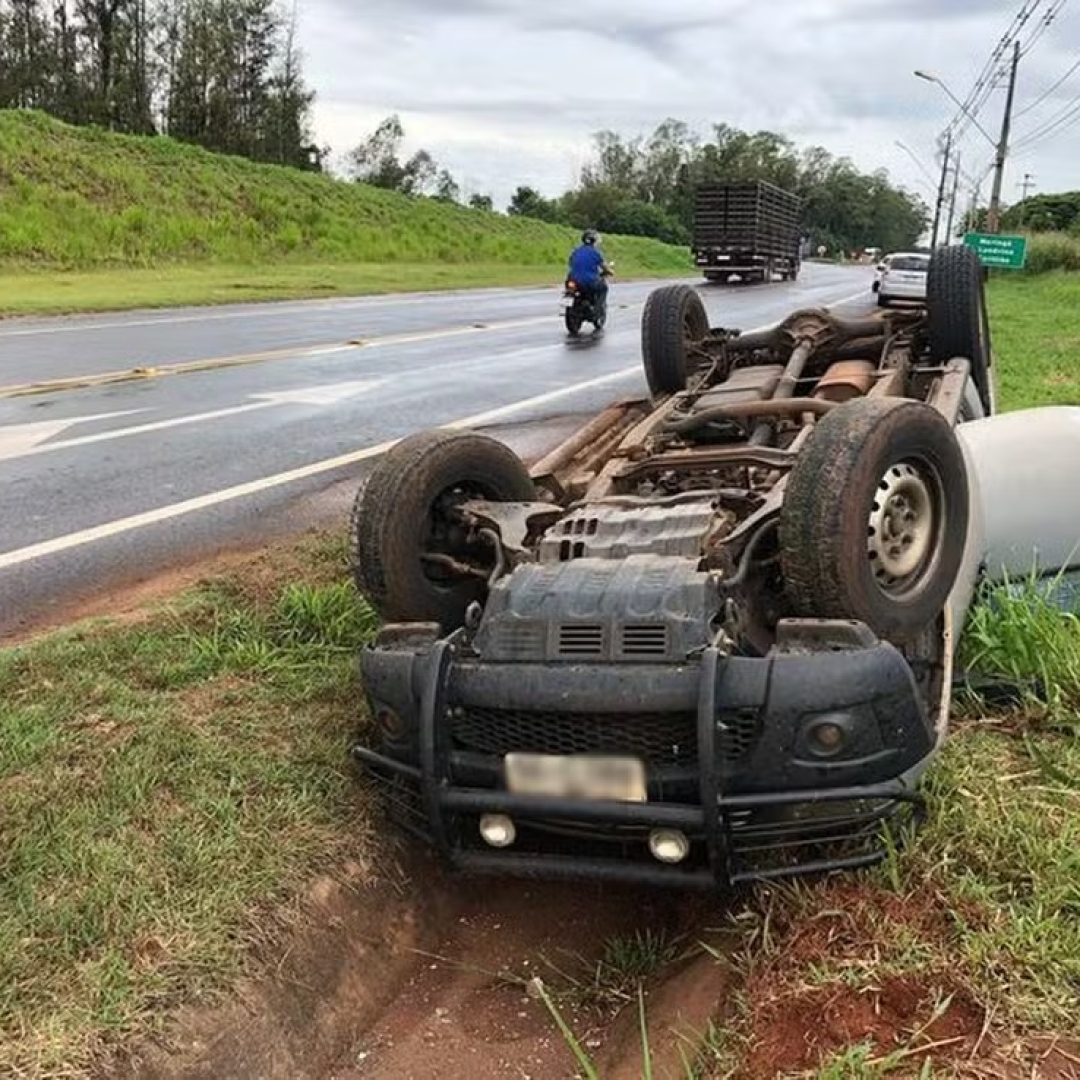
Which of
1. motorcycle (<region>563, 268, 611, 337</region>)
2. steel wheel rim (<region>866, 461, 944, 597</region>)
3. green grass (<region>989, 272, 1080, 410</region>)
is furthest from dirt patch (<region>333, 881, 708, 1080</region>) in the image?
motorcycle (<region>563, 268, 611, 337</region>)

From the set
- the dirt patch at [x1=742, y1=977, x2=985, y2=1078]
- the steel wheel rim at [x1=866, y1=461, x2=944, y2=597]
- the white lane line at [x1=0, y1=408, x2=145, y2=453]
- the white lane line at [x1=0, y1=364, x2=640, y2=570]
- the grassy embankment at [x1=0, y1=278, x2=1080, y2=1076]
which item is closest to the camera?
the dirt patch at [x1=742, y1=977, x2=985, y2=1078]

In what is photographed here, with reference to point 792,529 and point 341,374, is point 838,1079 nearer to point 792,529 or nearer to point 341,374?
point 792,529

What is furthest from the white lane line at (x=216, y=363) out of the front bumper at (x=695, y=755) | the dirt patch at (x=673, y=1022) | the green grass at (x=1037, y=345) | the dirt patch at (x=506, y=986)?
the dirt patch at (x=673, y=1022)

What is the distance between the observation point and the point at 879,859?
322cm

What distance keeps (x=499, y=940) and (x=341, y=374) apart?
9095 mm

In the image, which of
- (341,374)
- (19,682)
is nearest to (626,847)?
(19,682)

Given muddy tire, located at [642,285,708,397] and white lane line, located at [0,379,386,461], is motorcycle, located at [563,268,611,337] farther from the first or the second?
muddy tire, located at [642,285,708,397]

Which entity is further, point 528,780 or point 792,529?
point 792,529

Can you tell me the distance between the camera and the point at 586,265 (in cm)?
1778

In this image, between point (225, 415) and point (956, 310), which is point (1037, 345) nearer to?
point (956, 310)

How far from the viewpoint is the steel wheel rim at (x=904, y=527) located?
3.76m

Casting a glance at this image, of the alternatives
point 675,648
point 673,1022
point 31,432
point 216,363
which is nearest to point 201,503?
point 31,432

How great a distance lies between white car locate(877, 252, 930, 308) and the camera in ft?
93.2

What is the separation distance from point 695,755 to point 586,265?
15.3 meters
